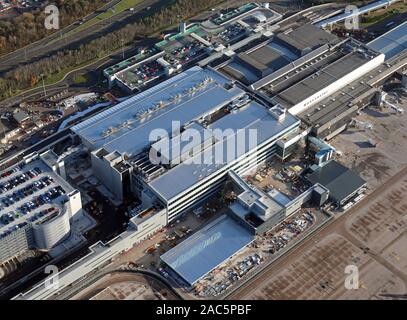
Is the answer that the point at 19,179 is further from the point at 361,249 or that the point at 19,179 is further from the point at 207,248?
the point at 361,249

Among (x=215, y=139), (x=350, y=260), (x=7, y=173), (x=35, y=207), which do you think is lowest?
(x=350, y=260)

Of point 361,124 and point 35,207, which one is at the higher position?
point 35,207

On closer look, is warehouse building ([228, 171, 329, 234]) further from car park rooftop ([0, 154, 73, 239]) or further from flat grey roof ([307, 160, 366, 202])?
car park rooftop ([0, 154, 73, 239])

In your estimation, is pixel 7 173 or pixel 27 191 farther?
pixel 7 173

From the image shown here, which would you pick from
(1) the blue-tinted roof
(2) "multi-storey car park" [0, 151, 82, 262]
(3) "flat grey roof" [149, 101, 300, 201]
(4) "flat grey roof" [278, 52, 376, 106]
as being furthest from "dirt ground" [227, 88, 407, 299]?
(2) "multi-storey car park" [0, 151, 82, 262]

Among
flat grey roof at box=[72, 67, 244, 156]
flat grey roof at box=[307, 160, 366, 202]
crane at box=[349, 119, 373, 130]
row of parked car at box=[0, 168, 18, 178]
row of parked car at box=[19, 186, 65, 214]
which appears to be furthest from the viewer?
crane at box=[349, 119, 373, 130]

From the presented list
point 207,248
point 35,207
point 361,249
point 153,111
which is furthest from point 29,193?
point 361,249

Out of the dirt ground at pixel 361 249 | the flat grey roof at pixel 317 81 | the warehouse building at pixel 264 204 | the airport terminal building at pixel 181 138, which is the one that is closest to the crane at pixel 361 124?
the dirt ground at pixel 361 249
